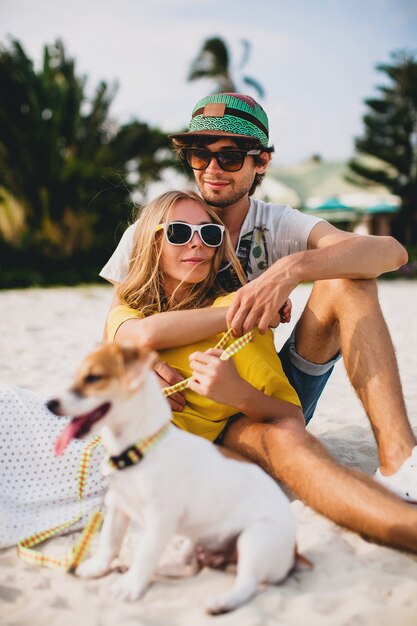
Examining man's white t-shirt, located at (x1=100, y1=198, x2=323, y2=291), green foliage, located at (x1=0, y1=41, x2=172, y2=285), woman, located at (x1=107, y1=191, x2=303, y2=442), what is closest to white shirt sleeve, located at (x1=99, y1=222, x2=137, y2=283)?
man's white t-shirt, located at (x1=100, y1=198, x2=323, y2=291)

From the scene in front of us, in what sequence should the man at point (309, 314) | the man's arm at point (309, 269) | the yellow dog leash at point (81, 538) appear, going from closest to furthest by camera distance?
the yellow dog leash at point (81, 538) → the man at point (309, 314) → the man's arm at point (309, 269)

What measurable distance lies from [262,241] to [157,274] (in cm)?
73

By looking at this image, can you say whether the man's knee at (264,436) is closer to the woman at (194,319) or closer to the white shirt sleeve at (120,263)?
the woman at (194,319)

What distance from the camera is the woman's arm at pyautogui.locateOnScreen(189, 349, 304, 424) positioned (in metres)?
2.11

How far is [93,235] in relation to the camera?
1669cm

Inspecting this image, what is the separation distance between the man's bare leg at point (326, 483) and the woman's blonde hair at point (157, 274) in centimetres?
74

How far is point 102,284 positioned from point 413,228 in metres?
18.3

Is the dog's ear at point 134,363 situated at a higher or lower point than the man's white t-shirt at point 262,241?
lower

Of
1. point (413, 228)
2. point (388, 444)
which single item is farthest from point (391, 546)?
point (413, 228)

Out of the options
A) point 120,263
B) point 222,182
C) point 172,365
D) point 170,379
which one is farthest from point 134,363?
point 222,182

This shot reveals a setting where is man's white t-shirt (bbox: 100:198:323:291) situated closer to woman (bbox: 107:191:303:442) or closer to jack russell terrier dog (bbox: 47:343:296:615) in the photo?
woman (bbox: 107:191:303:442)

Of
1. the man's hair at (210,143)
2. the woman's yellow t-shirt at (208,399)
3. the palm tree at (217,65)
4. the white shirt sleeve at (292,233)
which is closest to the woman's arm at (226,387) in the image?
the woman's yellow t-shirt at (208,399)

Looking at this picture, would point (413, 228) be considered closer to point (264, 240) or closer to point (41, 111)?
point (41, 111)

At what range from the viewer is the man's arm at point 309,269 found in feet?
7.55
